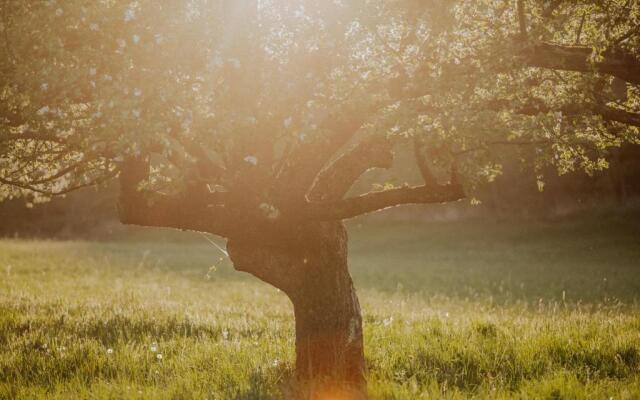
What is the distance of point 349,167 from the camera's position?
8.89 m

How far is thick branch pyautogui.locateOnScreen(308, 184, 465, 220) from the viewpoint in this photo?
7.70 m

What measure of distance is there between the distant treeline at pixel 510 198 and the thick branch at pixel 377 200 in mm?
32058

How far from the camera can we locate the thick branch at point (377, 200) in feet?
25.3

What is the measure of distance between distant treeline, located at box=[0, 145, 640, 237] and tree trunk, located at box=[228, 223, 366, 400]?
3191 centimetres

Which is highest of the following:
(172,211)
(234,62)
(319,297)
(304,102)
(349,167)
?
(234,62)

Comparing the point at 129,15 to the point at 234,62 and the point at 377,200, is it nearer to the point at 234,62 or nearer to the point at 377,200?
the point at 234,62

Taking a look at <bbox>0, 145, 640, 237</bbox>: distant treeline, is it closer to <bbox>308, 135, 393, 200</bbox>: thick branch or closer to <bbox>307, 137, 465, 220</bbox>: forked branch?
<bbox>308, 135, 393, 200</bbox>: thick branch

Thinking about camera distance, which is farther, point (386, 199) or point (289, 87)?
point (386, 199)

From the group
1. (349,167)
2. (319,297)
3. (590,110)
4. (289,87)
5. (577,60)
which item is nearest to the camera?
(289,87)

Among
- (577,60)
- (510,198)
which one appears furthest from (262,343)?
(510,198)

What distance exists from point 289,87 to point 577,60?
4.07 meters

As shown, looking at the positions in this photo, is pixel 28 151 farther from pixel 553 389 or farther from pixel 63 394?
pixel 553 389

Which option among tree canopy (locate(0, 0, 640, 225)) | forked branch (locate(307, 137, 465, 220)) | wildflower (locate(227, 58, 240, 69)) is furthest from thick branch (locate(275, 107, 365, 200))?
wildflower (locate(227, 58, 240, 69))

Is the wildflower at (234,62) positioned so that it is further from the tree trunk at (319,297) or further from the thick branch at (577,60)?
the thick branch at (577,60)
